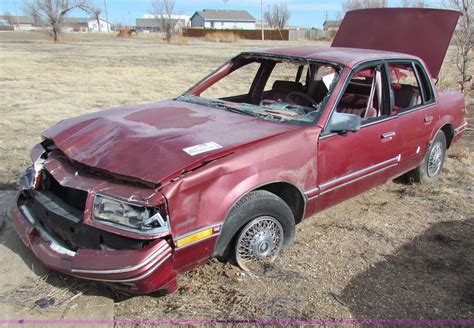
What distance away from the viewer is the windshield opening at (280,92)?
369 centimetres

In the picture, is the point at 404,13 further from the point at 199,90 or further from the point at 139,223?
the point at 139,223

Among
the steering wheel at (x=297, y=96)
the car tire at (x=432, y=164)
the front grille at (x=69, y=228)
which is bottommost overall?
the car tire at (x=432, y=164)

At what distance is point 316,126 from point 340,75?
1.96 feet

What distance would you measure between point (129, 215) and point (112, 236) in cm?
17

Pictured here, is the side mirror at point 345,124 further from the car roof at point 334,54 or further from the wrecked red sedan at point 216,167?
the car roof at point 334,54

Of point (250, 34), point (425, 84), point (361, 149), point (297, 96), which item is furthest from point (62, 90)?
point (250, 34)

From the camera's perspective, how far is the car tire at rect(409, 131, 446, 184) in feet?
16.3

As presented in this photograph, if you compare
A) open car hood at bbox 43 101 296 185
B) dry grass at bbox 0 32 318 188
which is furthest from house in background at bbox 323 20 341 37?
open car hood at bbox 43 101 296 185

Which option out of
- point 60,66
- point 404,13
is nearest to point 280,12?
point 60,66

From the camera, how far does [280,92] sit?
4.58 meters

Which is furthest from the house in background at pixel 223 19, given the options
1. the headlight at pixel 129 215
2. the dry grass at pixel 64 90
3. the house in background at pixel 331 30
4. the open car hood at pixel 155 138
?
the headlight at pixel 129 215

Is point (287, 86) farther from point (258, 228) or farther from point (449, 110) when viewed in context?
point (258, 228)

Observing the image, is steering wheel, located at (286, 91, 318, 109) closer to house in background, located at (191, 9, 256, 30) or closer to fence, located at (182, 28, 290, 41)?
fence, located at (182, 28, 290, 41)

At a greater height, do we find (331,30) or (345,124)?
(345,124)
